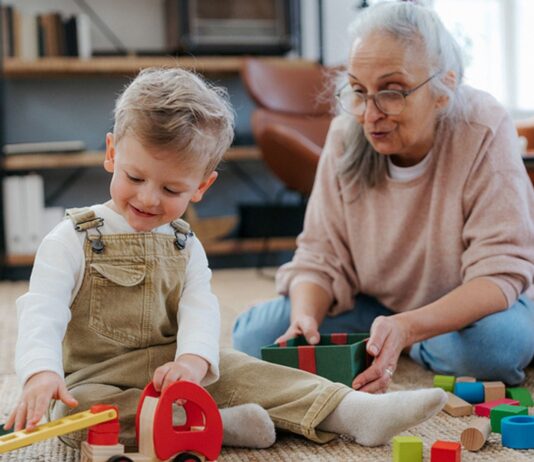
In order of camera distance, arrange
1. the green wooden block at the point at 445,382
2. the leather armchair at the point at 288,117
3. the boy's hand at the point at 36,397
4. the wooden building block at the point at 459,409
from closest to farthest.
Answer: the boy's hand at the point at 36,397, the wooden building block at the point at 459,409, the green wooden block at the point at 445,382, the leather armchair at the point at 288,117

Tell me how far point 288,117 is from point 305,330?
1971 millimetres

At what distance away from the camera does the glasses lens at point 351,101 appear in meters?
1.42

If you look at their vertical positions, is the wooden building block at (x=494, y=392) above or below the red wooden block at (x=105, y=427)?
below

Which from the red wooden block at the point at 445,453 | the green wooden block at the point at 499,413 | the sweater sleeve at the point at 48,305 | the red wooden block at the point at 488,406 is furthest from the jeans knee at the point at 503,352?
the sweater sleeve at the point at 48,305

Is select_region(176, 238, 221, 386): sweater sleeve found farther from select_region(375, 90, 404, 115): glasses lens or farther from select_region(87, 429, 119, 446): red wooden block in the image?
select_region(375, 90, 404, 115): glasses lens

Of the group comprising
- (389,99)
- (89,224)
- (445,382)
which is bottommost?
(445,382)

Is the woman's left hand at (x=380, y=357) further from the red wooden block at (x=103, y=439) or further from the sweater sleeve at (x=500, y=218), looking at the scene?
the red wooden block at (x=103, y=439)

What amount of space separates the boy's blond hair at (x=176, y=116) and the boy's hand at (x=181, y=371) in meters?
0.23

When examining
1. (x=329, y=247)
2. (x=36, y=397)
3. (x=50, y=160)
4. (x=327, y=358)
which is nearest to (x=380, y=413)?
(x=327, y=358)

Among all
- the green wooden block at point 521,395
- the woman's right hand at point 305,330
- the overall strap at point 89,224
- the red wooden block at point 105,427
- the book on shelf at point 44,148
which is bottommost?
the green wooden block at point 521,395

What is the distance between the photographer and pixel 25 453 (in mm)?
1073

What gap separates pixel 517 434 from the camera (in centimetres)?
104

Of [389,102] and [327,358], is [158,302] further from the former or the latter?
[389,102]

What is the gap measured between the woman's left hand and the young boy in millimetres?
100
